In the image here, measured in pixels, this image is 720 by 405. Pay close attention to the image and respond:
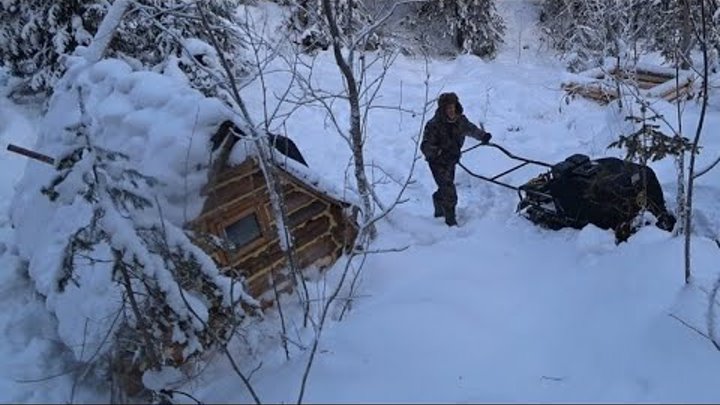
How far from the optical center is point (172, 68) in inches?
264

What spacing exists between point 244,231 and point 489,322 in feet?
8.34

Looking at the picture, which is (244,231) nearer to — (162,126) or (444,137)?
(162,126)

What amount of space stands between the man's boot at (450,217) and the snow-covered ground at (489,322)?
0.35 feet

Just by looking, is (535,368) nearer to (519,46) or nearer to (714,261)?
(714,261)

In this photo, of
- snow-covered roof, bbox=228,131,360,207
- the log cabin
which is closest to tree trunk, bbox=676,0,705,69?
snow-covered roof, bbox=228,131,360,207

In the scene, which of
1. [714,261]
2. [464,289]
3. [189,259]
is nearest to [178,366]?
[189,259]

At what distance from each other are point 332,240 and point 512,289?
2.16 metres

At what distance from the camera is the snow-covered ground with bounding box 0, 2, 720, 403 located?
462cm

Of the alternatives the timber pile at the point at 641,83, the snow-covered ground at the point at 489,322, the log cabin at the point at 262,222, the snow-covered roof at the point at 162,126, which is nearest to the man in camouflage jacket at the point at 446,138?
the snow-covered ground at the point at 489,322

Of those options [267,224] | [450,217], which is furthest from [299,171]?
[450,217]

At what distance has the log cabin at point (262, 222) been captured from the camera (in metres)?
5.69

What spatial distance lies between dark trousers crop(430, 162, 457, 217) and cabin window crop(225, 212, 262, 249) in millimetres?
2694

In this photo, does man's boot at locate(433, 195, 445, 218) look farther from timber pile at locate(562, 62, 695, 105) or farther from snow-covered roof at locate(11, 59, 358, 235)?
timber pile at locate(562, 62, 695, 105)

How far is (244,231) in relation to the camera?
6.34 metres
